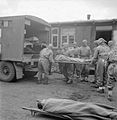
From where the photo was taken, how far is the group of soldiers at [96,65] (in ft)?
21.3

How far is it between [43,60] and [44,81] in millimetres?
852

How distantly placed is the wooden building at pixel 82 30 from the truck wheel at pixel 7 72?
6.97 meters

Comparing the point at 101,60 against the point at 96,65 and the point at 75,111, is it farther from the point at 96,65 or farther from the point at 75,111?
the point at 75,111

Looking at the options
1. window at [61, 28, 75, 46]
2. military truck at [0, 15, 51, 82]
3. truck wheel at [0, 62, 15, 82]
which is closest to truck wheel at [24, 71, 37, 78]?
military truck at [0, 15, 51, 82]

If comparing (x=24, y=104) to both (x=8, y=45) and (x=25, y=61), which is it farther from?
(x=8, y=45)

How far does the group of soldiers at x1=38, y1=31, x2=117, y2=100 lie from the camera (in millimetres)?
6484

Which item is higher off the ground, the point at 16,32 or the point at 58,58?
the point at 16,32

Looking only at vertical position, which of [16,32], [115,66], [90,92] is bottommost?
[90,92]

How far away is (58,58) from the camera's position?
8.41m

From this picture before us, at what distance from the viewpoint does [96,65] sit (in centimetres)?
783

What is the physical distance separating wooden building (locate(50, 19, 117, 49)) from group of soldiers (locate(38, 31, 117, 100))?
4.96m

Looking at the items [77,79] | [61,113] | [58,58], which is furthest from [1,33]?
[61,113]

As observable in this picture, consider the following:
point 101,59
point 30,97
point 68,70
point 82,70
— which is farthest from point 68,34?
point 30,97

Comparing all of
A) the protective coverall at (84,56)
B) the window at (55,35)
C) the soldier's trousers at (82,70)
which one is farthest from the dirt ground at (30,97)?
the window at (55,35)
